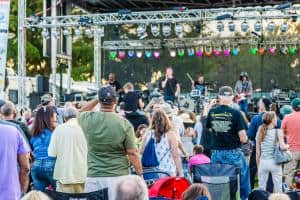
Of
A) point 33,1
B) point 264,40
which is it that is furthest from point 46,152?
point 33,1

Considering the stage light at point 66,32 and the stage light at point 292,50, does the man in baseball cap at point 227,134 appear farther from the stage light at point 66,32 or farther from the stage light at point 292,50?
the stage light at point 292,50

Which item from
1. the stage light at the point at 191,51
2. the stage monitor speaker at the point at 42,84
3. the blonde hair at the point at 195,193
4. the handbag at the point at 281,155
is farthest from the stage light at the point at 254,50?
the blonde hair at the point at 195,193

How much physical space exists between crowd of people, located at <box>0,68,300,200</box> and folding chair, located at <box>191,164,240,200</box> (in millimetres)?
506

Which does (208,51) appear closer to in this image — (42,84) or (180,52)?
(180,52)

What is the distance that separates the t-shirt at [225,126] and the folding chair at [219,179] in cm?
105

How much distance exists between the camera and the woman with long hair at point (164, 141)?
25.4ft

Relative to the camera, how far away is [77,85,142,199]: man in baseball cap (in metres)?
6.30

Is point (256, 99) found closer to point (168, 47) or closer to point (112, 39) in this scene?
point (168, 47)

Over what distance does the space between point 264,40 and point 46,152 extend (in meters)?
17.0

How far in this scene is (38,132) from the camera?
7625mm

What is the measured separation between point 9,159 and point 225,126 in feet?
10.1

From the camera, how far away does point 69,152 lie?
23.0ft

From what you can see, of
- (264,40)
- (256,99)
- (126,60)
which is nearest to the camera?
(256,99)

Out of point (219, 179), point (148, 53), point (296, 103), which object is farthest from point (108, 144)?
point (148, 53)
